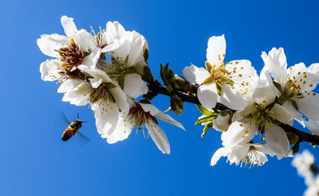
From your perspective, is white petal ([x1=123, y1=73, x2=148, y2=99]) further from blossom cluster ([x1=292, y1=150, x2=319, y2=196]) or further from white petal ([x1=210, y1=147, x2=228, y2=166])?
blossom cluster ([x1=292, y1=150, x2=319, y2=196])

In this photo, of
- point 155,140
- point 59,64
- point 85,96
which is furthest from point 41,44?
point 155,140

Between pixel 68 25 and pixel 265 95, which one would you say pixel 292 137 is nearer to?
pixel 265 95

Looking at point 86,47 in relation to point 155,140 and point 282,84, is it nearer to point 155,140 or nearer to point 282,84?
point 155,140

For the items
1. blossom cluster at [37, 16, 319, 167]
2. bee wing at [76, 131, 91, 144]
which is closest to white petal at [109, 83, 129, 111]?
blossom cluster at [37, 16, 319, 167]

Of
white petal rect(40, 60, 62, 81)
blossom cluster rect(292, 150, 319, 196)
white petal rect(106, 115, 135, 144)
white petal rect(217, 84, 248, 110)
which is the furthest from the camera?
blossom cluster rect(292, 150, 319, 196)

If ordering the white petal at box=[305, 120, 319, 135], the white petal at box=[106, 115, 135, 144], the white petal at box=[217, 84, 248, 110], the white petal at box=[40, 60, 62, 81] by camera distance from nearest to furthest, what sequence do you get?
1. the white petal at box=[217, 84, 248, 110]
2. the white petal at box=[40, 60, 62, 81]
3. the white petal at box=[106, 115, 135, 144]
4. the white petal at box=[305, 120, 319, 135]

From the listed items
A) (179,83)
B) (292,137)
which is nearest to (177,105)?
(179,83)
